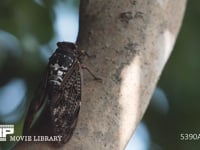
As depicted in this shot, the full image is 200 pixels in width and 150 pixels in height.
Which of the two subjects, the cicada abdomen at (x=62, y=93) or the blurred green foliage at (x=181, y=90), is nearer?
the cicada abdomen at (x=62, y=93)

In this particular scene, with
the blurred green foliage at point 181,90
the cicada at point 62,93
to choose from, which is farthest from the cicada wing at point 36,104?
the blurred green foliage at point 181,90

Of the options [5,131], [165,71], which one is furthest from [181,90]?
[5,131]

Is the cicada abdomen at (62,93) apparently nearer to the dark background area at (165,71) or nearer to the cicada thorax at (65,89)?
the cicada thorax at (65,89)

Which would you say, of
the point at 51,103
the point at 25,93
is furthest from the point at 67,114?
the point at 25,93

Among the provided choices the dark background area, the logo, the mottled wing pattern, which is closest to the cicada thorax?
the mottled wing pattern

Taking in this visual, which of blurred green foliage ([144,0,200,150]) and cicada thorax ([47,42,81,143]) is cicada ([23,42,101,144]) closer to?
cicada thorax ([47,42,81,143])

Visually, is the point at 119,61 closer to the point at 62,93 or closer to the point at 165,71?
the point at 62,93
